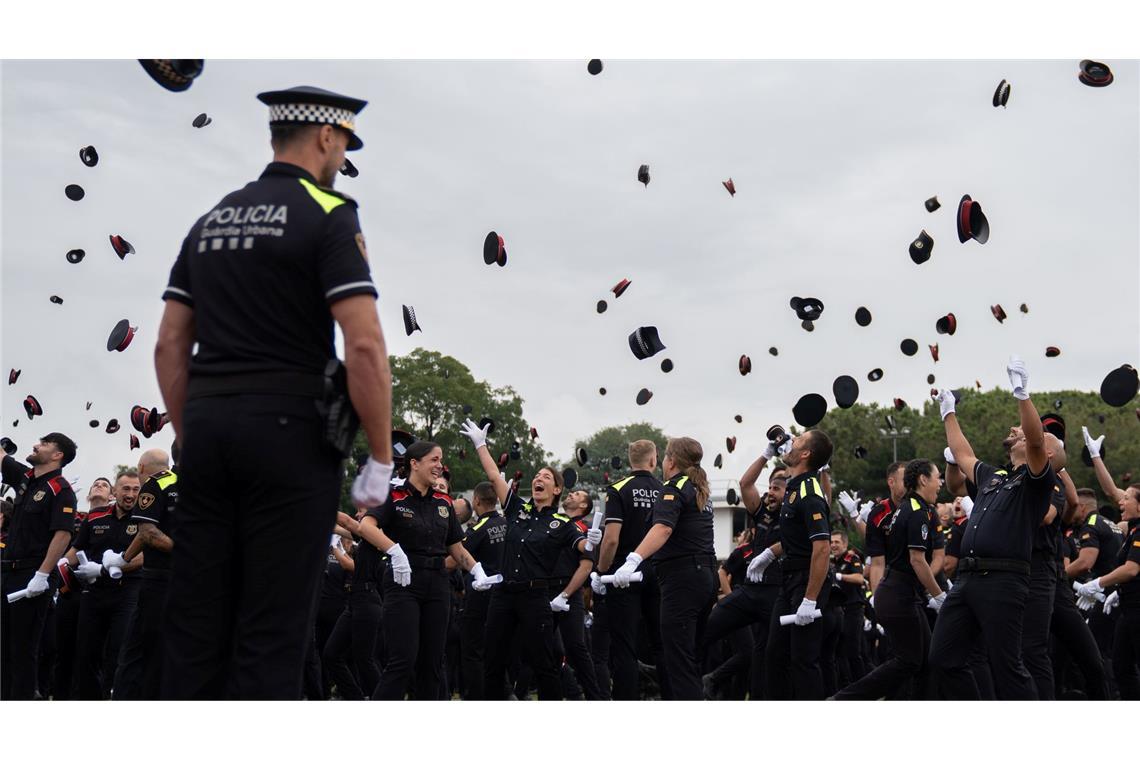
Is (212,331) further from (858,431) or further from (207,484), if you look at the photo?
(858,431)

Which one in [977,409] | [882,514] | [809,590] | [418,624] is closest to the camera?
[809,590]

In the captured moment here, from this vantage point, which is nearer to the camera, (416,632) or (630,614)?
(416,632)

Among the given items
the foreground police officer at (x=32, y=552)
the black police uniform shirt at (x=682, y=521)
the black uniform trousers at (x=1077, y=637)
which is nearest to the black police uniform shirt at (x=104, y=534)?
the foreground police officer at (x=32, y=552)

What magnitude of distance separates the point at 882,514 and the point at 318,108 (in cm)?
749

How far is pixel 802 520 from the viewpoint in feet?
30.4

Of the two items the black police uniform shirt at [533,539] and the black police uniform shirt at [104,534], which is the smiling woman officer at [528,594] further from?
the black police uniform shirt at [104,534]

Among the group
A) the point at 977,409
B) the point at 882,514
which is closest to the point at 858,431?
the point at 977,409

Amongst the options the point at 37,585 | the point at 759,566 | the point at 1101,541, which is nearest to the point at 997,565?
the point at 759,566

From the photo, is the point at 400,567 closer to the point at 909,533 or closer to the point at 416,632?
the point at 416,632

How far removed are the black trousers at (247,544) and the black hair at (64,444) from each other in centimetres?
764

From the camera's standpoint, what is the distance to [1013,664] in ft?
25.7

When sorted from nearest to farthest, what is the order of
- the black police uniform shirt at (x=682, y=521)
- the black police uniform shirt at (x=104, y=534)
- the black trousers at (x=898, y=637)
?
the black trousers at (x=898, y=637) < the black police uniform shirt at (x=682, y=521) < the black police uniform shirt at (x=104, y=534)

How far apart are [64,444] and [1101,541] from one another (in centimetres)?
1116

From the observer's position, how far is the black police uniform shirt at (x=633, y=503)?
10.5 meters
